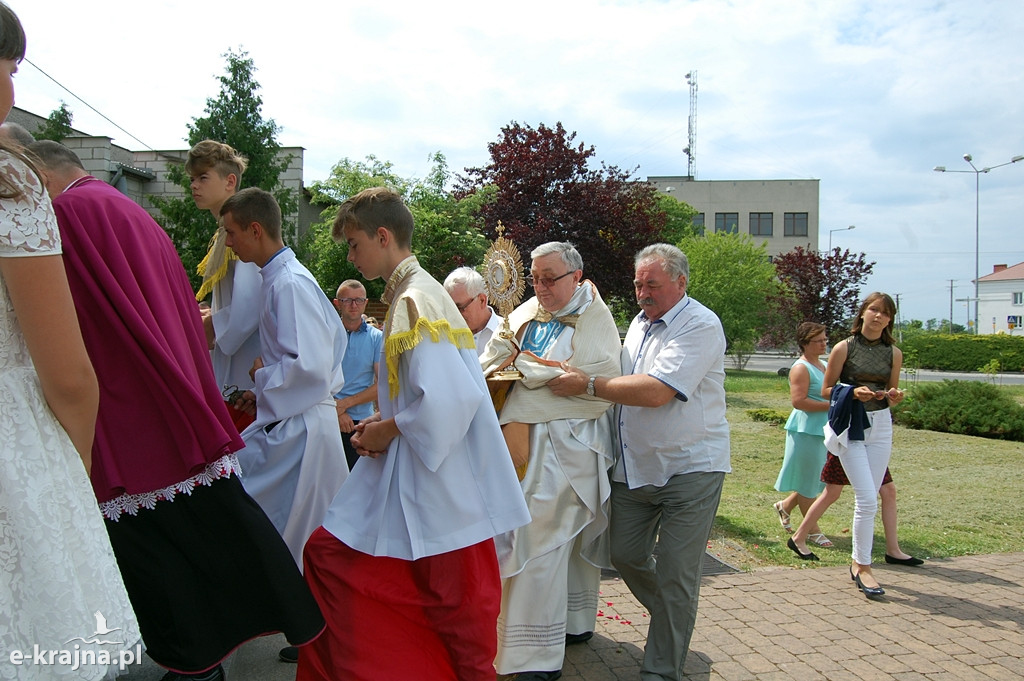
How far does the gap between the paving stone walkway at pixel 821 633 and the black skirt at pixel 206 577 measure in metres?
1.16

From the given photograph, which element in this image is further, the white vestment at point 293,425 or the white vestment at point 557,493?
the white vestment at point 557,493

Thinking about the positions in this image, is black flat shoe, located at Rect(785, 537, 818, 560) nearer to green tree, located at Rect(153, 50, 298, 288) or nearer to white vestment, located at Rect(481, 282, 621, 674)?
white vestment, located at Rect(481, 282, 621, 674)

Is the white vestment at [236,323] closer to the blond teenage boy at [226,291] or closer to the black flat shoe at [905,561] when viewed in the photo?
the blond teenage boy at [226,291]

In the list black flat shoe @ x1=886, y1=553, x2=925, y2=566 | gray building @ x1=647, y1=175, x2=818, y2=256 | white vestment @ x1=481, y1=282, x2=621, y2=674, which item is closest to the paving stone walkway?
black flat shoe @ x1=886, y1=553, x2=925, y2=566

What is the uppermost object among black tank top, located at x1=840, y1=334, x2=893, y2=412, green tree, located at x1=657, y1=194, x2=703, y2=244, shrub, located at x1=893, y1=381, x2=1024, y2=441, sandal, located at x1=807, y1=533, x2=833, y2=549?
green tree, located at x1=657, y1=194, x2=703, y2=244

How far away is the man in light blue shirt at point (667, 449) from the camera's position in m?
4.07

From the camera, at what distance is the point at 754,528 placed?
297 inches

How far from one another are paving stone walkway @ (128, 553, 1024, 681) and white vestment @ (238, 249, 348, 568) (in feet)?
2.82

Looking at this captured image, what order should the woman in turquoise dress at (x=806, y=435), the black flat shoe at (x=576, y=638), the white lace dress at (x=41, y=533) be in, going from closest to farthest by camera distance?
1. the white lace dress at (x=41, y=533)
2. the black flat shoe at (x=576, y=638)
3. the woman in turquoise dress at (x=806, y=435)

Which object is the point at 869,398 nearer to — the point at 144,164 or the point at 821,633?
the point at 821,633

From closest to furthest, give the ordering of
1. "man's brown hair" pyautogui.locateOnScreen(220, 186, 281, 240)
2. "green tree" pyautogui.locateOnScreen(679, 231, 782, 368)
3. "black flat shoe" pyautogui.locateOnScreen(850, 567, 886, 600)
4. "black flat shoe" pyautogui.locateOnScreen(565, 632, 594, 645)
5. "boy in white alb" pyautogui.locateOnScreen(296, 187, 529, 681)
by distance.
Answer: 1. "boy in white alb" pyautogui.locateOnScreen(296, 187, 529, 681)
2. "man's brown hair" pyautogui.locateOnScreen(220, 186, 281, 240)
3. "black flat shoe" pyautogui.locateOnScreen(565, 632, 594, 645)
4. "black flat shoe" pyautogui.locateOnScreen(850, 567, 886, 600)
5. "green tree" pyautogui.locateOnScreen(679, 231, 782, 368)

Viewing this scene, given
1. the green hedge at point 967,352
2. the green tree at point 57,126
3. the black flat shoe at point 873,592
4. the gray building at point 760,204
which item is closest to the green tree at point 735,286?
the green hedge at point 967,352

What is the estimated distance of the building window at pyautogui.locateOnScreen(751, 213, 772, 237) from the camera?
65.5m

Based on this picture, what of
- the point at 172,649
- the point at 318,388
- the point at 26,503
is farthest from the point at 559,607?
the point at 26,503
